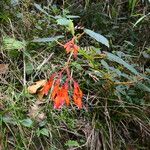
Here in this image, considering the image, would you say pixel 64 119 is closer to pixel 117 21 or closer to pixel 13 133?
pixel 13 133

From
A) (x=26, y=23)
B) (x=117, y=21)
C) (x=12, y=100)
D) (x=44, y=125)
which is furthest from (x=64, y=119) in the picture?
(x=117, y=21)

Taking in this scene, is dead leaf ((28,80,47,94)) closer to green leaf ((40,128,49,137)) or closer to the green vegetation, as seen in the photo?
the green vegetation

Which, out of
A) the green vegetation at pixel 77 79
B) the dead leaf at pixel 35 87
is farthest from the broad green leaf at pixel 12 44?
the dead leaf at pixel 35 87

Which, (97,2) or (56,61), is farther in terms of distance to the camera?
(97,2)

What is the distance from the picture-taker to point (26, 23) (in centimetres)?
193

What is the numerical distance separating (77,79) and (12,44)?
1.11ft

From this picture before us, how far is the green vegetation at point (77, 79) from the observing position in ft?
4.93

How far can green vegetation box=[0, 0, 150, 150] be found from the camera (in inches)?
59.2

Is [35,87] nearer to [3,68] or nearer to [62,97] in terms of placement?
Answer: [3,68]

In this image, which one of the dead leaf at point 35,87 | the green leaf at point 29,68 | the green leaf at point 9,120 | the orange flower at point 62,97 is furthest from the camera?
the green leaf at point 29,68

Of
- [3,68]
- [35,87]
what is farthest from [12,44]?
[35,87]

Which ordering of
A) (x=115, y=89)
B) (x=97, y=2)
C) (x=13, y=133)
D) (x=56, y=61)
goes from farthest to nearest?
(x=97, y=2)
(x=56, y=61)
(x=115, y=89)
(x=13, y=133)

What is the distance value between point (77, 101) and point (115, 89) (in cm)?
47

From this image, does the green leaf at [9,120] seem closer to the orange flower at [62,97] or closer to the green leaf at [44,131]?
the green leaf at [44,131]
